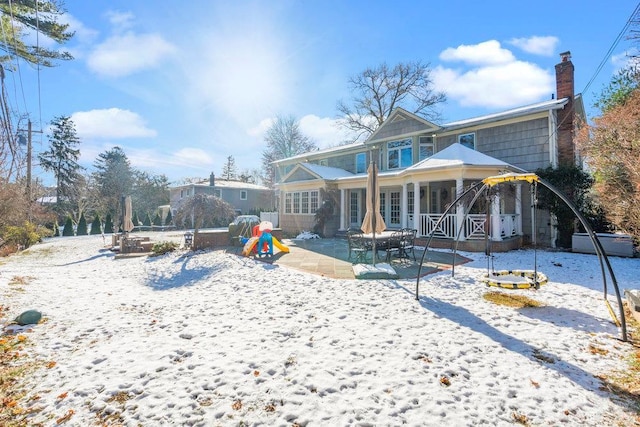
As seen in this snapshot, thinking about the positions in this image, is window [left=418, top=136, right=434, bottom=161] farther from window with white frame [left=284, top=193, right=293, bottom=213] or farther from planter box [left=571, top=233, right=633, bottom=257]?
window with white frame [left=284, top=193, right=293, bottom=213]

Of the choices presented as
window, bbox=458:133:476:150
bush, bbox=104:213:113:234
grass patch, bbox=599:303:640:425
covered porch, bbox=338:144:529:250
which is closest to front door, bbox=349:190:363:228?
covered porch, bbox=338:144:529:250

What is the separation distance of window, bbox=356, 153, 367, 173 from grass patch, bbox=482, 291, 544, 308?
46.1 ft

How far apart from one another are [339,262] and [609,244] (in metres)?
9.18

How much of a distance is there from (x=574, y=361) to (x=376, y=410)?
8.69 ft

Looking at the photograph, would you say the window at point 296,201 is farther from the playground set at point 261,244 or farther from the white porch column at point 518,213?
the white porch column at point 518,213

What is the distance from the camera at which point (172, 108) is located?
12.4 meters

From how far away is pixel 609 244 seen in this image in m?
10.2

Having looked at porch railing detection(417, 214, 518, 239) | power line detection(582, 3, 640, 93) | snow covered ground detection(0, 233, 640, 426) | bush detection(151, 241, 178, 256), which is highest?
power line detection(582, 3, 640, 93)

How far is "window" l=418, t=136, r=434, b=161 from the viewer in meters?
16.2

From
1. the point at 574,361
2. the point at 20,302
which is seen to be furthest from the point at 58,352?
the point at 574,361

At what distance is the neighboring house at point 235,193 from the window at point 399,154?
64.4 feet

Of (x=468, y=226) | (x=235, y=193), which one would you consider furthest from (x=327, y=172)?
(x=235, y=193)

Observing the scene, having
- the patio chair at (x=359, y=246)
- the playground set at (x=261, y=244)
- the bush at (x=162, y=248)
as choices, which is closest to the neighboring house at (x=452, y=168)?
the patio chair at (x=359, y=246)

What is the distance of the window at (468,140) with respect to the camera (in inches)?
577
